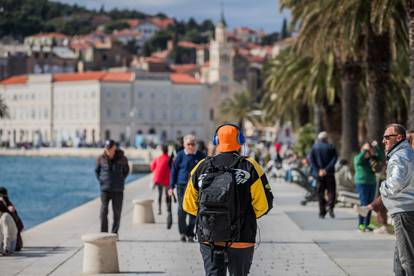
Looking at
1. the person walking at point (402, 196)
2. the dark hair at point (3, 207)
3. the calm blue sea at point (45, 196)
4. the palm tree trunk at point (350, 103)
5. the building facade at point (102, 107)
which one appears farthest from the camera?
the building facade at point (102, 107)

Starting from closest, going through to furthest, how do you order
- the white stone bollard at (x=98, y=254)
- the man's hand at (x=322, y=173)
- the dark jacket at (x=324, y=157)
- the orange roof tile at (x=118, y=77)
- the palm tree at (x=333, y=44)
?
the white stone bollard at (x=98, y=254) → the man's hand at (x=322, y=173) → the dark jacket at (x=324, y=157) → the palm tree at (x=333, y=44) → the orange roof tile at (x=118, y=77)

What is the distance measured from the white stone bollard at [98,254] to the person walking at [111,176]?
12.5 feet

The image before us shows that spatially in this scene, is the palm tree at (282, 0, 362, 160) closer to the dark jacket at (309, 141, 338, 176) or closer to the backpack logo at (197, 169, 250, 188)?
the dark jacket at (309, 141, 338, 176)

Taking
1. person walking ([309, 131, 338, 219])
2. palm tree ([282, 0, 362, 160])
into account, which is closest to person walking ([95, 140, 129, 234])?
person walking ([309, 131, 338, 219])

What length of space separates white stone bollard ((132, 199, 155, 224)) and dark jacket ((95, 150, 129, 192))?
4.19 meters

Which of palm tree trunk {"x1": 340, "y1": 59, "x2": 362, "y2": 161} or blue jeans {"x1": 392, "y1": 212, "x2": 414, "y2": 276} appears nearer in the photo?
blue jeans {"x1": 392, "y1": 212, "x2": 414, "y2": 276}

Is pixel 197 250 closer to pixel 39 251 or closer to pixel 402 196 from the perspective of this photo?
pixel 39 251

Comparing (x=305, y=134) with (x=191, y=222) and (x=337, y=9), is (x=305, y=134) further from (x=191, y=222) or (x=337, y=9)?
(x=191, y=222)

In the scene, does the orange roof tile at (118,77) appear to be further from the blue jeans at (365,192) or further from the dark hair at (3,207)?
the dark hair at (3,207)

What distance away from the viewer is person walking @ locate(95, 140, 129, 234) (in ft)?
57.8

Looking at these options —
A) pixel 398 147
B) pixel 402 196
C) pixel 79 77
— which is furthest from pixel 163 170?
pixel 79 77

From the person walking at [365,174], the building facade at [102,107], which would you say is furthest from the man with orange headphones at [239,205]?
the building facade at [102,107]

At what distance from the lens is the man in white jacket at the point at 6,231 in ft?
50.8

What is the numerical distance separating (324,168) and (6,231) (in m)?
8.62
